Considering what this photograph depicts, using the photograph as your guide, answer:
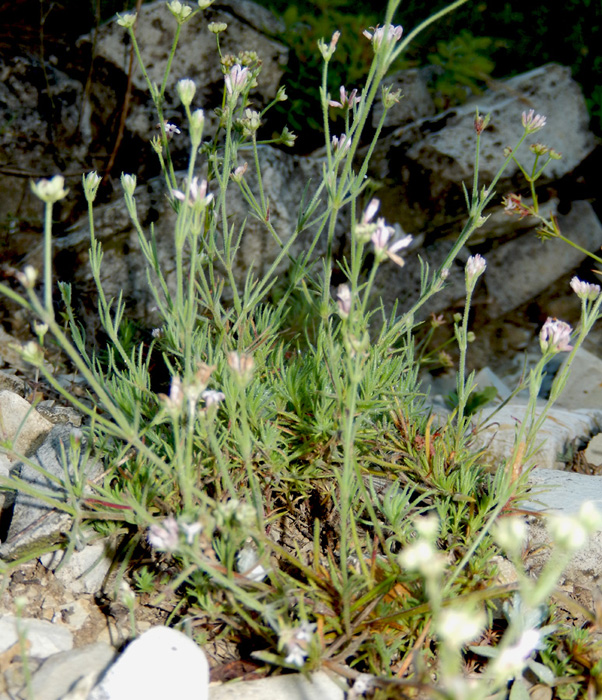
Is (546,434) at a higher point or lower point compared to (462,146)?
lower

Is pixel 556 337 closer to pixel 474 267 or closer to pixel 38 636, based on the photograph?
pixel 474 267

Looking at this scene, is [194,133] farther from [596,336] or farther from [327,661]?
[596,336]

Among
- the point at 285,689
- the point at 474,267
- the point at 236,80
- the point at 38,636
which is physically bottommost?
the point at 38,636

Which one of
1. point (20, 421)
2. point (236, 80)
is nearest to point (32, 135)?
point (20, 421)

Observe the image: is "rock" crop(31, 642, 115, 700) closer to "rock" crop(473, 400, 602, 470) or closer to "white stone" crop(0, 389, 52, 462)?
"white stone" crop(0, 389, 52, 462)

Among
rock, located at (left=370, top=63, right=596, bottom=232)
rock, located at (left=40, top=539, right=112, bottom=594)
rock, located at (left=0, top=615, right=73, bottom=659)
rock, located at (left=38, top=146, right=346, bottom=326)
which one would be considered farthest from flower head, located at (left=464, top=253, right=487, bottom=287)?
rock, located at (left=370, top=63, right=596, bottom=232)

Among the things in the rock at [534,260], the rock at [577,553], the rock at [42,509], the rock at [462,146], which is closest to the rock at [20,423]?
the rock at [42,509]

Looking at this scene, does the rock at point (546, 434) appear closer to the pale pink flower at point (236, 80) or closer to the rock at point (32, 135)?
the pale pink flower at point (236, 80)
